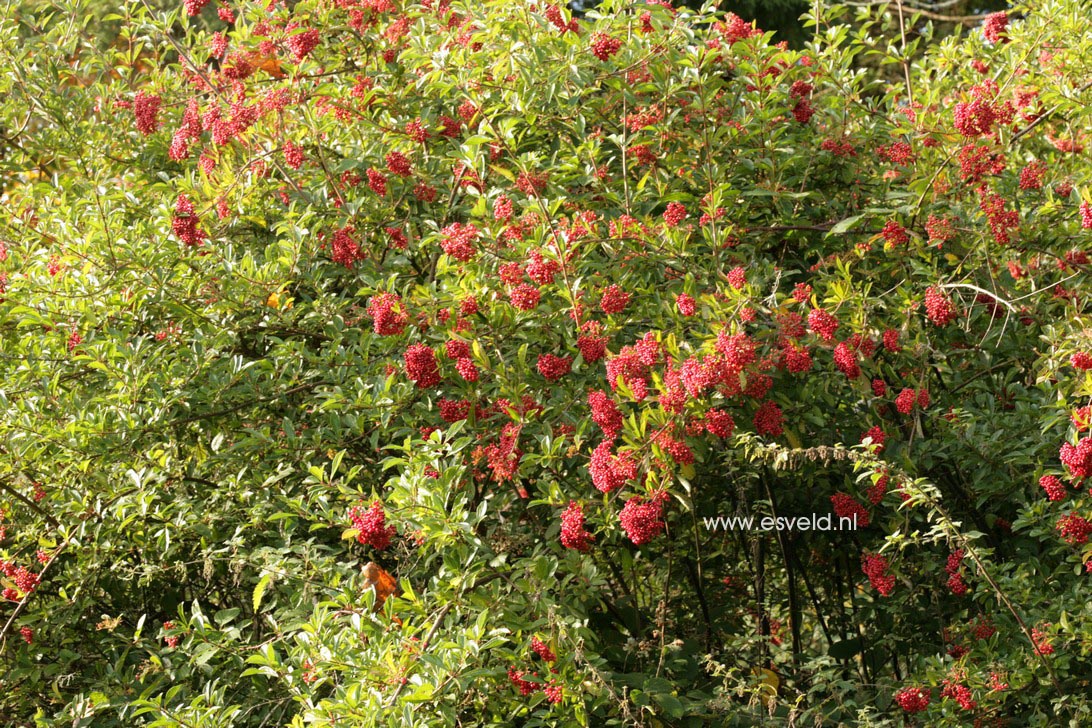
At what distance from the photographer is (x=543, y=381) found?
3594 mm

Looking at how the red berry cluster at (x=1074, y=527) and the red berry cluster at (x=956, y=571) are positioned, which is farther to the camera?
the red berry cluster at (x=956, y=571)

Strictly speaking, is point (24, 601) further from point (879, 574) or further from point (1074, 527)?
point (1074, 527)

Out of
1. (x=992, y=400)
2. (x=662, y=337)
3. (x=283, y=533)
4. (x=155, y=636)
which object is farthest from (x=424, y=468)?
(x=992, y=400)

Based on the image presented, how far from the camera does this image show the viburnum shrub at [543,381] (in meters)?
3.23

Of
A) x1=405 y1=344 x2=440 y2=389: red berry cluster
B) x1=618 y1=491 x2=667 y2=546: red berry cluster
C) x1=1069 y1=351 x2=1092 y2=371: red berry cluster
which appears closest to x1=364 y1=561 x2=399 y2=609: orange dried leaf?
x1=405 y1=344 x2=440 y2=389: red berry cluster

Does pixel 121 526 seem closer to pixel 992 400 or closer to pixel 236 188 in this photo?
pixel 236 188

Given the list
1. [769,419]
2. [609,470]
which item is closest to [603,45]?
[769,419]

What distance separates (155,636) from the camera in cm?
381

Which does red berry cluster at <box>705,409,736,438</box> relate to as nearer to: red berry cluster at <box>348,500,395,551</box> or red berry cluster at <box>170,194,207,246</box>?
red berry cluster at <box>348,500,395,551</box>

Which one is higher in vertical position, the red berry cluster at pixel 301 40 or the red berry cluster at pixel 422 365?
the red berry cluster at pixel 301 40

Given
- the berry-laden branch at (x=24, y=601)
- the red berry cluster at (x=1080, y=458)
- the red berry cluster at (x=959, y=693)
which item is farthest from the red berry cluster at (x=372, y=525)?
the red berry cluster at (x=1080, y=458)

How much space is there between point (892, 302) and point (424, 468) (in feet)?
5.36

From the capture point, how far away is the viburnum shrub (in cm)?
323

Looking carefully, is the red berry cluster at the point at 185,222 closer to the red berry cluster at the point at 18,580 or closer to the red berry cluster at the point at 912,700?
the red berry cluster at the point at 18,580
